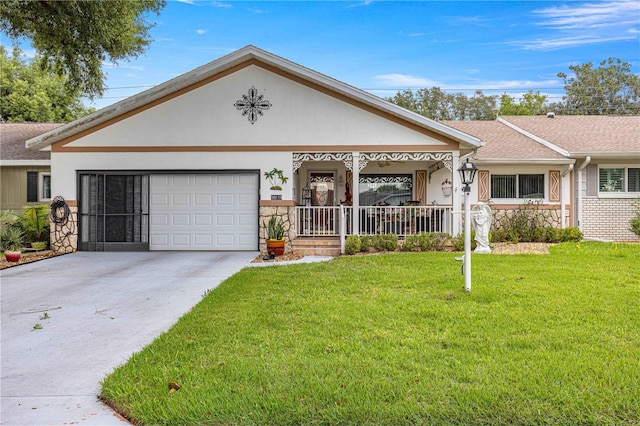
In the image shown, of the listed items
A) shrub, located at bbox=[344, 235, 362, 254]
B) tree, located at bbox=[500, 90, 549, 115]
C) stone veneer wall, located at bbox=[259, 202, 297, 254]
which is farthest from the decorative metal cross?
tree, located at bbox=[500, 90, 549, 115]

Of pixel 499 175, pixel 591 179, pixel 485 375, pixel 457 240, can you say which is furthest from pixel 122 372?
pixel 591 179

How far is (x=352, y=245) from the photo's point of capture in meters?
10.7

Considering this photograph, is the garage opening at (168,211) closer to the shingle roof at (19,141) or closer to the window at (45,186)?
the shingle roof at (19,141)

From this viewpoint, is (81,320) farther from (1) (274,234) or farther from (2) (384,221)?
(2) (384,221)

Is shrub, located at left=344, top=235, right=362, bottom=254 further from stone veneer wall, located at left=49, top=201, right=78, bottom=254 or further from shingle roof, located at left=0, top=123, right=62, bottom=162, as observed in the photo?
shingle roof, located at left=0, top=123, right=62, bottom=162

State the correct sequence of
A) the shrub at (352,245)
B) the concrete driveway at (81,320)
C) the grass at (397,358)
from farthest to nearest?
the shrub at (352,245)
the concrete driveway at (81,320)
the grass at (397,358)

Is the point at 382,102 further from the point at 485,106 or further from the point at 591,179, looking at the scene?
the point at 485,106

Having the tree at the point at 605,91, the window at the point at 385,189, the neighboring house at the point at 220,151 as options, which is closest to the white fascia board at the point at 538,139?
the neighboring house at the point at 220,151

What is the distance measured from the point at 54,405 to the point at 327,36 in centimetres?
1601

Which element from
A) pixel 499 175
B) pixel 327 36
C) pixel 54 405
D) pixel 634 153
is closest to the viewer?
pixel 54 405

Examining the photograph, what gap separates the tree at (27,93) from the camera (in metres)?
23.3

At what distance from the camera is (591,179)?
1377 cm

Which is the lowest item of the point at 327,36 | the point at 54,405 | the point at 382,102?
the point at 54,405

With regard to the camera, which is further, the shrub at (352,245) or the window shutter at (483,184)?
the window shutter at (483,184)
